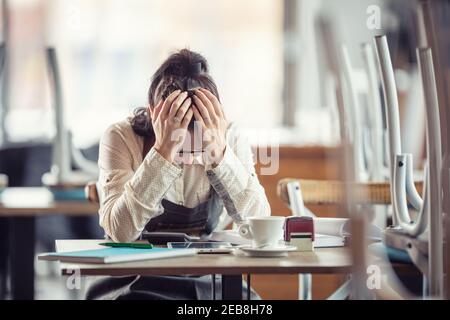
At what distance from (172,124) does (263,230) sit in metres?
0.28

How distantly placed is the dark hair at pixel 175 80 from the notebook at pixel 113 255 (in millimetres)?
371

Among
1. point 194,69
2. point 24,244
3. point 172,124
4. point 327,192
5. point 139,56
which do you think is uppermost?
point 139,56

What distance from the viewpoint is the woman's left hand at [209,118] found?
5.41 ft

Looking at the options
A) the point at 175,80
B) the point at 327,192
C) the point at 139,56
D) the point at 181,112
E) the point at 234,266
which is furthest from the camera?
the point at 139,56

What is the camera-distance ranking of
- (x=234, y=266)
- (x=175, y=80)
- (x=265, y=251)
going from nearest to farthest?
(x=234, y=266)
(x=265, y=251)
(x=175, y=80)

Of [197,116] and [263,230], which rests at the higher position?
[197,116]

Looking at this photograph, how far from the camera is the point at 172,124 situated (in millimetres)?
1632

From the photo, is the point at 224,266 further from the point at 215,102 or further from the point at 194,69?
the point at 194,69

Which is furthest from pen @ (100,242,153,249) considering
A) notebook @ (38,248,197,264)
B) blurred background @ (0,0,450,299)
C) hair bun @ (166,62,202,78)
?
blurred background @ (0,0,450,299)

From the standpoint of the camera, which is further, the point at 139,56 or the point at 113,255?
the point at 139,56

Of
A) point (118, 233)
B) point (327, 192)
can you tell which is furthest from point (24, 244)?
point (118, 233)

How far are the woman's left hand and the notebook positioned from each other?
0.29 metres

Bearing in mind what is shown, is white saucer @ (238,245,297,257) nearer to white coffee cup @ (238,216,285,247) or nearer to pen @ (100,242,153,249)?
white coffee cup @ (238,216,285,247)
